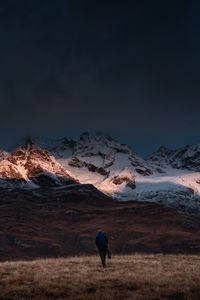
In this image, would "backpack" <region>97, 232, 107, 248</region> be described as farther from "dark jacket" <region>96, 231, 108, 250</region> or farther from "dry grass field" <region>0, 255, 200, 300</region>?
"dry grass field" <region>0, 255, 200, 300</region>

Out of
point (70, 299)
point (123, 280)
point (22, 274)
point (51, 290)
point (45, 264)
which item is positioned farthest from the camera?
point (45, 264)

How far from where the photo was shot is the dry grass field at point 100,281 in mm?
27875

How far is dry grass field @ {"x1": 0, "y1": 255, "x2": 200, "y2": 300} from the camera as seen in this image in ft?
91.5

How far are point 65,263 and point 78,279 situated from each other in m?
10.7

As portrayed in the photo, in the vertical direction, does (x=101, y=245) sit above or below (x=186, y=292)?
above

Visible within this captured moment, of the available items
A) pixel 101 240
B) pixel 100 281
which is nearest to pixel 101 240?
pixel 101 240

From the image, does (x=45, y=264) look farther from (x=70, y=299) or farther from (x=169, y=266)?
(x=70, y=299)

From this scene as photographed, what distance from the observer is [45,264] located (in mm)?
42250

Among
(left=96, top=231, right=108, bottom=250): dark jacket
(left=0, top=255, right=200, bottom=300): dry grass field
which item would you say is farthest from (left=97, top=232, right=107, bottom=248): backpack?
(left=0, top=255, right=200, bottom=300): dry grass field

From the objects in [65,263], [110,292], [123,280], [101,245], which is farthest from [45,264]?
[110,292]

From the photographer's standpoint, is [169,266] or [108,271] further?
Answer: [169,266]

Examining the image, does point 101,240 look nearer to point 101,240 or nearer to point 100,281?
point 101,240

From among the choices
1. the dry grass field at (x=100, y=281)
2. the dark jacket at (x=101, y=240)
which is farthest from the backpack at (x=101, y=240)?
the dry grass field at (x=100, y=281)

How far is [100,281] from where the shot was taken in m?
31.6
